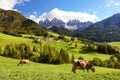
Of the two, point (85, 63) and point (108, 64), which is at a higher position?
point (85, 63)

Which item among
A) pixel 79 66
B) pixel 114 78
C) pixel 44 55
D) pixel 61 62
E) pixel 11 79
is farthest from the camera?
pixel 44 55

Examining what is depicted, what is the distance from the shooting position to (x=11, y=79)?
2772cm

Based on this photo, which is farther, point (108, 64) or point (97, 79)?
point (108, 64)

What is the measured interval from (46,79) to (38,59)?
9428 centimetres

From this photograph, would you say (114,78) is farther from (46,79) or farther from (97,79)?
(46,79)

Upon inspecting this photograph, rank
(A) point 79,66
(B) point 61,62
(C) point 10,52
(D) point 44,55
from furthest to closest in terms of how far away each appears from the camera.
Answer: (C) point 10,52 → (D) point 44,55 → (B) point 61,62 → (A) point 79,66

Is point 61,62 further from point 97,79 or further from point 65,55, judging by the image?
point 97,79

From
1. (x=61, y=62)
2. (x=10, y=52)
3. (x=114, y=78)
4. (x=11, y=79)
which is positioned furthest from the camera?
(x=10, y=52)

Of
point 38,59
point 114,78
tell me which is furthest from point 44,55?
point 114,78

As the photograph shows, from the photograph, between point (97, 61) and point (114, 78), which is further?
point (97, 61)

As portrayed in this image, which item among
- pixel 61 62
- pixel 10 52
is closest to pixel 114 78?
pixel 61 62

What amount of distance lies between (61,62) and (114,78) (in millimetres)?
79649

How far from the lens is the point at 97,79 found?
2917 centimetres

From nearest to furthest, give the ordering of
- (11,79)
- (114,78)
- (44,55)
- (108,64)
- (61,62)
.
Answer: (11,79), (114,78), (61,62), (44,55), (108,64)
